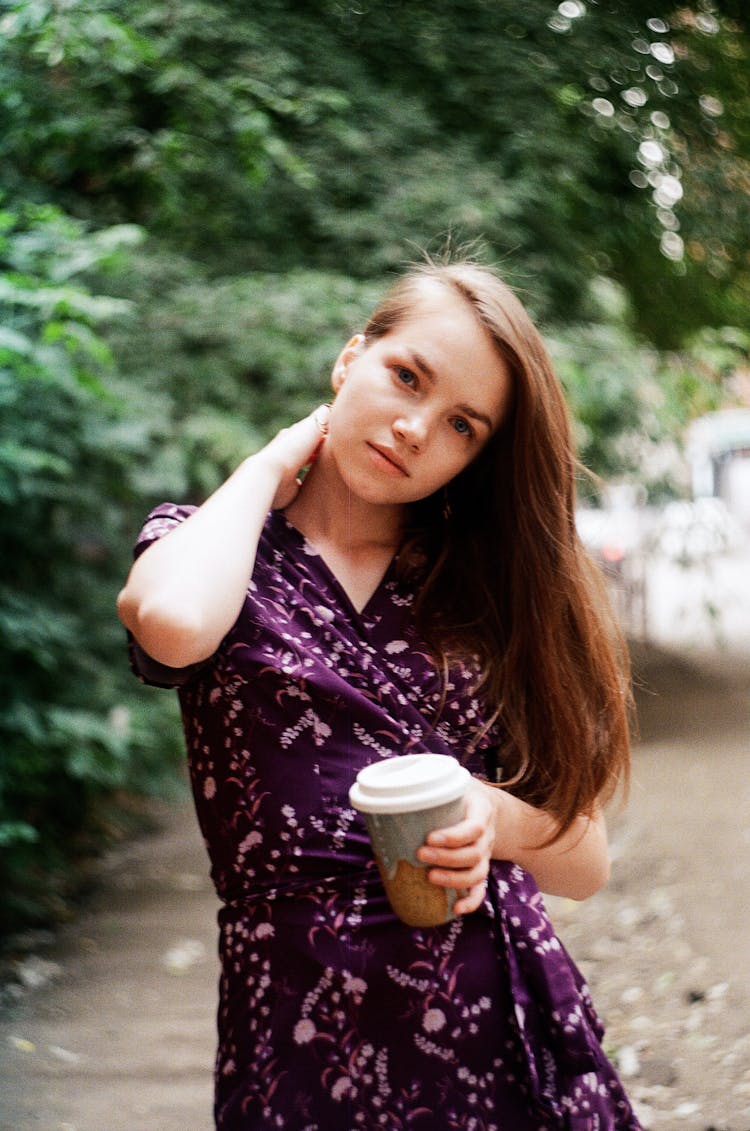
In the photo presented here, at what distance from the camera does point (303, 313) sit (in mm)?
3602

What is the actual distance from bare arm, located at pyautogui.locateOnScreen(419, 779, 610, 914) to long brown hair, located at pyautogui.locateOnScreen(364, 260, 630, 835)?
3cm

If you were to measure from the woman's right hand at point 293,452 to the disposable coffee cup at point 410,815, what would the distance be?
17.4 inches

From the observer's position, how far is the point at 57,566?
3852mm

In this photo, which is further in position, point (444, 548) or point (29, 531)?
point (29, 531)

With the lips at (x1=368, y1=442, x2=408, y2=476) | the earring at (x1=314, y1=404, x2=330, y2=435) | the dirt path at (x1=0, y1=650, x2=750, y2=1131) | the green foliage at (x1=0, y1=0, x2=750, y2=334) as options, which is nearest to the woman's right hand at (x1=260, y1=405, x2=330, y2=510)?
the earring at (x1=314, y1=404, x2=330, y2=435)

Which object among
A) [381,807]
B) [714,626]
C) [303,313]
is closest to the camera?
[381,807]

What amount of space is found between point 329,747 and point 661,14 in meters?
2.67

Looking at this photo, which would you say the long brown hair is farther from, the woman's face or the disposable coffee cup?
the disposable coffee cup

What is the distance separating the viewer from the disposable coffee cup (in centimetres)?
100

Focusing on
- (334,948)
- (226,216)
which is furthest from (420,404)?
(226,216)

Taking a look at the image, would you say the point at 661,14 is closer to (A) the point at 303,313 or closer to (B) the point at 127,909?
(A) the point at 303,313

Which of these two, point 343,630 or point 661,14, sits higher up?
point 661,14

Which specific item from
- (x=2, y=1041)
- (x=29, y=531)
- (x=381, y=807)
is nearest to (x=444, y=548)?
(x=381, y=807)

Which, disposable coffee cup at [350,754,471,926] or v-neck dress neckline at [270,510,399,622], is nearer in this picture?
disposable coffee cup at [350,754,471,926]
